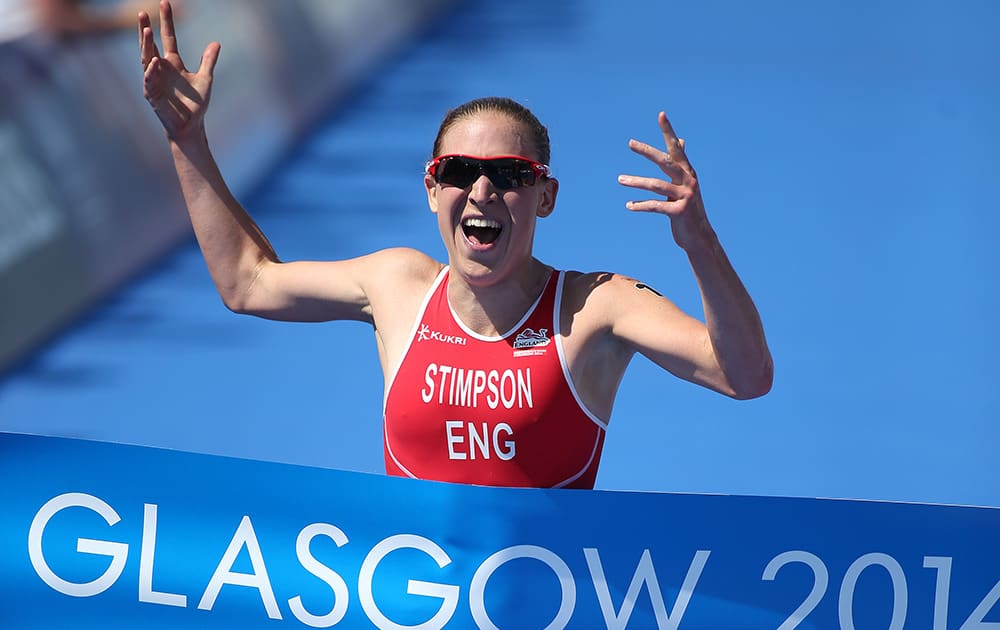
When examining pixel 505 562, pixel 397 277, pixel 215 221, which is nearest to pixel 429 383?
pixel 397 277

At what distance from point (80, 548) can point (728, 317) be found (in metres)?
1.37

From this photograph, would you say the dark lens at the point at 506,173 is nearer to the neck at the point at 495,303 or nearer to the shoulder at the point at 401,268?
the neck at the point at 495,303

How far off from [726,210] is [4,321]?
3887 millimetres

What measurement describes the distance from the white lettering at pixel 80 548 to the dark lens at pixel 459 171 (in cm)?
95

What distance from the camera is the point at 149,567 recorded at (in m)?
2.77

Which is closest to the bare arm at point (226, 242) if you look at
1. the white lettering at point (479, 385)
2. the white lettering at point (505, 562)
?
the white lettering at point (479, 385)

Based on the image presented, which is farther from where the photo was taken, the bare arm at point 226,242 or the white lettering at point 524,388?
the bare arm at point 226,242

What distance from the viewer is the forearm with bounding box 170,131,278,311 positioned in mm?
3053

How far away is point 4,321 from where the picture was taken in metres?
6.59

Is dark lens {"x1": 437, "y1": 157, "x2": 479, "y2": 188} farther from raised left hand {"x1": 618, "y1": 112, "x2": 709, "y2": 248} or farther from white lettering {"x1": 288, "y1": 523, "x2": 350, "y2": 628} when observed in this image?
white lettering {"x1": 288, "y1": 523, "x2": 350, "y2": 628}

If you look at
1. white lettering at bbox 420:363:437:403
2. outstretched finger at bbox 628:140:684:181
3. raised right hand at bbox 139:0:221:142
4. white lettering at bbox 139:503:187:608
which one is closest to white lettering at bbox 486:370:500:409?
white lettering at bbox 420:363:437:403

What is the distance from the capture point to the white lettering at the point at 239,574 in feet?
8.94

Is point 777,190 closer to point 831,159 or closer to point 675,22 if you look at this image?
point 831,159

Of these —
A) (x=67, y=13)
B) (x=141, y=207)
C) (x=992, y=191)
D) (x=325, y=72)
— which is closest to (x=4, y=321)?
(x=141, y=207)
